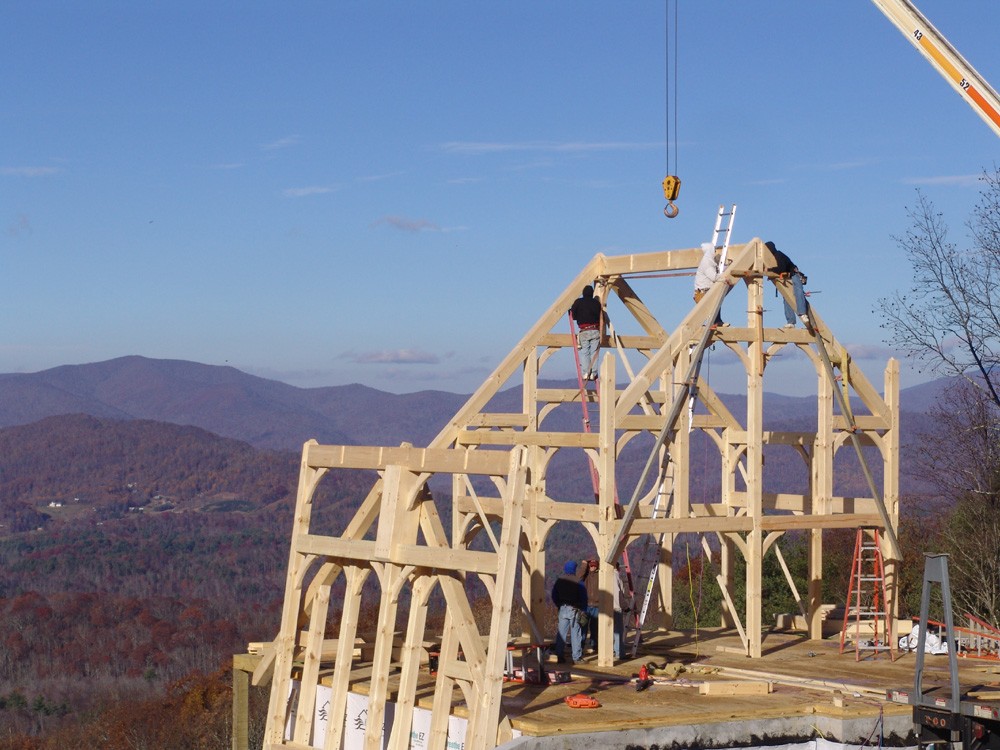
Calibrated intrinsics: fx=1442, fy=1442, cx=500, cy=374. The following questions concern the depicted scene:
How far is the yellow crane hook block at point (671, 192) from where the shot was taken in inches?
810

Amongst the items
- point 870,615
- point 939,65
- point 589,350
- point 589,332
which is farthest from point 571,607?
point 939,65

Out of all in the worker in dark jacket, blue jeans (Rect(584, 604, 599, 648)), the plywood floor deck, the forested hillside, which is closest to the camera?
the plywood floor deck

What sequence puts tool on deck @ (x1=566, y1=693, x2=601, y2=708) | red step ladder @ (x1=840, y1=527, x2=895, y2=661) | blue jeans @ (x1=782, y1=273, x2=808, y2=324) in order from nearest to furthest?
tool on deck @ (x1=566, y1=693, x2=601, y2=708), red step ladder @ (x1=840, y1=527, x2=895, y2=661), blue jeans @ (x1=782, y1=273, x2=808, y2=324)

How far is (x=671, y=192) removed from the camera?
20.7 m

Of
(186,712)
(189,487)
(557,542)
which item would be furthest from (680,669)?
(189,487)

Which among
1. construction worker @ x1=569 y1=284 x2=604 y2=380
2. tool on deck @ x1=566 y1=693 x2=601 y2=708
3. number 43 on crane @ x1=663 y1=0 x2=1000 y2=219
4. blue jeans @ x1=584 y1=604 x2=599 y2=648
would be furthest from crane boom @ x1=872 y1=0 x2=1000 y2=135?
tool on deck @ x1=566 y1=693 x2=601 y2=708

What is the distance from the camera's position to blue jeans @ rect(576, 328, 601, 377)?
832 inches

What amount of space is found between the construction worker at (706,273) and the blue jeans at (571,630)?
437 centimetres

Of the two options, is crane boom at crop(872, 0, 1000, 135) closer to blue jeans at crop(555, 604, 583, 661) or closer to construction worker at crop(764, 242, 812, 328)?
construction worker at crop(764, 242, 812, 328)

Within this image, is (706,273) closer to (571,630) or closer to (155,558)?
(571,630)

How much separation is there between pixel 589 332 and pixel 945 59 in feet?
20.9

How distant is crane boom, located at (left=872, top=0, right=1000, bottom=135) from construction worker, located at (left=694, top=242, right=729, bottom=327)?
4364 millimetres

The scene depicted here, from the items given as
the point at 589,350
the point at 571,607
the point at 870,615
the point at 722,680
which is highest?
the point at 589,350

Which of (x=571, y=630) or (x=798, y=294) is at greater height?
(x=798, y=294)
